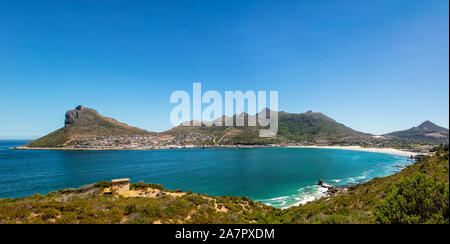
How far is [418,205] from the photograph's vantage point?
730 centimetres

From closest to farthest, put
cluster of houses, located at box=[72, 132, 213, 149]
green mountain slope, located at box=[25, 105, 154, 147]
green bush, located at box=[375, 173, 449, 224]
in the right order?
green bush, located at box=[375, 173, 449, 224] → cluster of houses, located at box=[72, 132, 213, 149] → green mountain slope, located at box=[25, 105, 154, 147]

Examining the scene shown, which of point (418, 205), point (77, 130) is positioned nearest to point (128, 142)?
point (77, 130)

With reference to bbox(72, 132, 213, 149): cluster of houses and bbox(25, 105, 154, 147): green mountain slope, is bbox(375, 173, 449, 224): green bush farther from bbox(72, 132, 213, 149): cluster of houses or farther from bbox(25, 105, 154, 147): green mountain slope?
bbox(25, 105, 154, 147): green mountain slope

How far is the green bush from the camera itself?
270 inches

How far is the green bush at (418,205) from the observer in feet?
22.5

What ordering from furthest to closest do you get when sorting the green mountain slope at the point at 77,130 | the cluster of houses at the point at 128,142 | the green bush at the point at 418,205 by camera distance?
the green mountain slope at the point at 77,130, the cluster of houses at the point at 128,142, the green bush at the point at 418,205

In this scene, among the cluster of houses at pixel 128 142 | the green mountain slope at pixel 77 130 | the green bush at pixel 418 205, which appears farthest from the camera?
the green mountain slope at pixel 77 130

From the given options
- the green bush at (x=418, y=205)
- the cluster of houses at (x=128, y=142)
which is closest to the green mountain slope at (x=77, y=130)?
the cluster of houses at (x=128, y=142)

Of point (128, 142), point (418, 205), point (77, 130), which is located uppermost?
point (77, 130)

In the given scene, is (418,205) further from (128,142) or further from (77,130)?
(77,130)

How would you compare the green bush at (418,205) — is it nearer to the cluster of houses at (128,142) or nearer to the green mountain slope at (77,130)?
the cluster of houses at (128,142)

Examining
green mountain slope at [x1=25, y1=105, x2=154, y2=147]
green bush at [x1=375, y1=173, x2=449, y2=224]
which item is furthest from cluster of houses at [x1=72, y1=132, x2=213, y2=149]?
green bush at [x1=375, y1=173, x2=449, y2=224]
